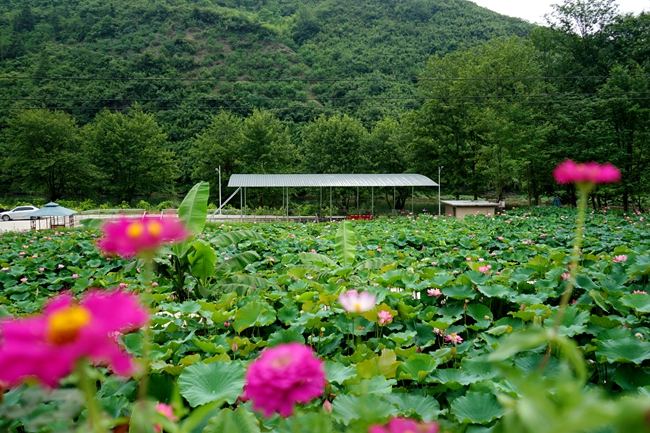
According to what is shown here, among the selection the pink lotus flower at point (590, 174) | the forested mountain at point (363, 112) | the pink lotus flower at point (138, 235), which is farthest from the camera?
the forested mountain at point (363, 112)

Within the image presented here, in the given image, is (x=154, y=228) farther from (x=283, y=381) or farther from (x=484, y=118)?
(x=484, y=118)

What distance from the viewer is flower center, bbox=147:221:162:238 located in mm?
733

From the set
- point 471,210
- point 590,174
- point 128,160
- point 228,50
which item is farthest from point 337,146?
point 228,50

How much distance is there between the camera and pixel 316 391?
2.36ft

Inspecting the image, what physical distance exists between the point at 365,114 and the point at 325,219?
24352mm

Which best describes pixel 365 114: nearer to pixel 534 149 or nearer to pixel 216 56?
pixel 534 149

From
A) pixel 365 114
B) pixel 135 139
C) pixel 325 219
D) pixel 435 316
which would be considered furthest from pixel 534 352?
pixel 365 114

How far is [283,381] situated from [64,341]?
0.33 metres

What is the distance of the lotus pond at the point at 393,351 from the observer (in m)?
0.70

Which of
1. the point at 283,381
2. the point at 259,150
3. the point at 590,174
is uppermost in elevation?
the point at 259,150

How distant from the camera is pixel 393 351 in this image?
7.99 ft

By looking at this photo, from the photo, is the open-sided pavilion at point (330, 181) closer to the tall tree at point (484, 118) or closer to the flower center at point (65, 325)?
the tall tree at point (484, 118)

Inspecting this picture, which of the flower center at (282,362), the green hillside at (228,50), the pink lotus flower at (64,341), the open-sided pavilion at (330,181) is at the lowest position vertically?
the flower center at (282,362)

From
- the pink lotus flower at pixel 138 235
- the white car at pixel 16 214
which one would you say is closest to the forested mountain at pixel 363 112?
the white car at pixel 16 214
